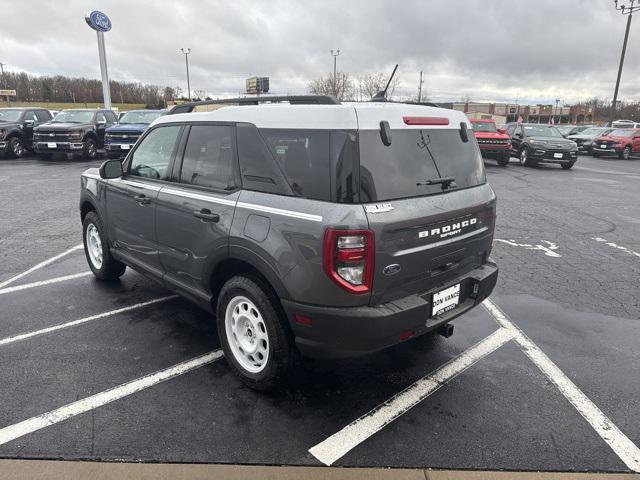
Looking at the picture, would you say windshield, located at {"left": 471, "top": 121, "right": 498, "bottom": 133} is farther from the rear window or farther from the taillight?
the taillight

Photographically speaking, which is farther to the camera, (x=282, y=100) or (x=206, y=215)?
(x=206, y=215)

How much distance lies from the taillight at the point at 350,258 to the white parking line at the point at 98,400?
155 centimetres

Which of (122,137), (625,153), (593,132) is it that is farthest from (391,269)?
(593,132)

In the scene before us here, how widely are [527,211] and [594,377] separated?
682 centimetres

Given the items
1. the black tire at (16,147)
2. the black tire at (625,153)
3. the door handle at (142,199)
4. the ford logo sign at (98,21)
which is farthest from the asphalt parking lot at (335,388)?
the black tire at (625,153)

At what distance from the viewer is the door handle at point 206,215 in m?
3.11

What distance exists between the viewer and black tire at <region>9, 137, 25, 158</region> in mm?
17598

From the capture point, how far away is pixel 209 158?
11.1 feet

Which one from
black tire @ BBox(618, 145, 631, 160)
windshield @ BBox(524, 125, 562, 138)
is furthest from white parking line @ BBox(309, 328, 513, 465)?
black tire @ BBox(618, 145, 631, 160)

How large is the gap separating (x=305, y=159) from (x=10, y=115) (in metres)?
19.9

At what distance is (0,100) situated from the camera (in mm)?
67562

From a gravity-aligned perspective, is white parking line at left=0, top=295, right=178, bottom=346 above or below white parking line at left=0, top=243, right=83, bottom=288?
below

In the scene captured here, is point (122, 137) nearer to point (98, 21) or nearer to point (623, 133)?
point (98, 21)

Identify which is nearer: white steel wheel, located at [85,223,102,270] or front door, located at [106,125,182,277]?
front door, located at [106,125,182,277]
